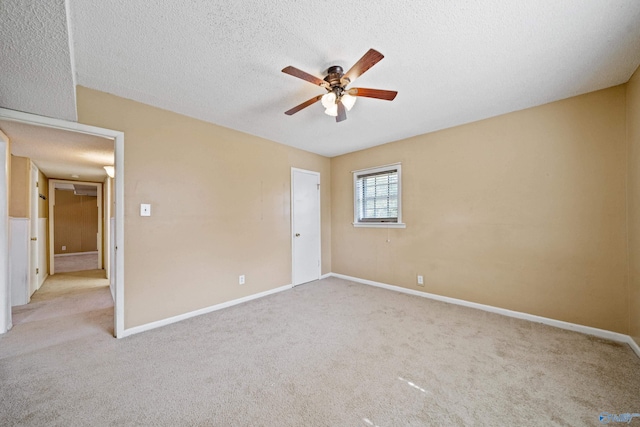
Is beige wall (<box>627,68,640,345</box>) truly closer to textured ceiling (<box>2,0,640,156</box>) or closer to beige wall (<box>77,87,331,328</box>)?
textured ceiling (<box>2,0,640,156</box>)

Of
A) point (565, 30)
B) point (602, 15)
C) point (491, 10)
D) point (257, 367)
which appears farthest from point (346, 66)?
point (257, 367)

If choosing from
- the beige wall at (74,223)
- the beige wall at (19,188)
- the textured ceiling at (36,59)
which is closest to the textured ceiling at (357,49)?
the textured ceiling at (36,59)

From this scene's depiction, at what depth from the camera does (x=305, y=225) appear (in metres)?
4.43

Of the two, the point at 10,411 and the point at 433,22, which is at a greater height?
the point at 433,22

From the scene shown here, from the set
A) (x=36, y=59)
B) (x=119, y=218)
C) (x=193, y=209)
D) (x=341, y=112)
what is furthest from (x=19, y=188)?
(x=341, y=112)

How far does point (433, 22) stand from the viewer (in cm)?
158

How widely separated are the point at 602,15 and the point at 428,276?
3.01m

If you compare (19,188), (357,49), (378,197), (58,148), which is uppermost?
(357,49)

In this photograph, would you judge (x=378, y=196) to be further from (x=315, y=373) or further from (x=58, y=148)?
(x=58, y=148)

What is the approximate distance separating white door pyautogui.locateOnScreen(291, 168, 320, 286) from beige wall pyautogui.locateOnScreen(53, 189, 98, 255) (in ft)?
27.3

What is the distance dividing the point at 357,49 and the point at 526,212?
264 centimetres

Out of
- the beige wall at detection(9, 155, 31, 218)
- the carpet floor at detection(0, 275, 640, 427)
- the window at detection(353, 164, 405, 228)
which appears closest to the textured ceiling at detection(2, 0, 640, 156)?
the window at detection(353, 164, 405, 228)

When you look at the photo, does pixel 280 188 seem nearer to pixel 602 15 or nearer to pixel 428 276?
pixel 428 276

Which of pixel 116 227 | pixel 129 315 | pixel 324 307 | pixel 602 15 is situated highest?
pixel 602 15
